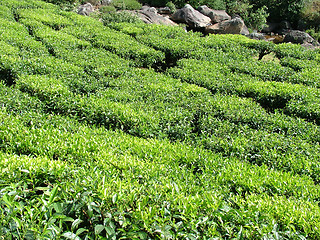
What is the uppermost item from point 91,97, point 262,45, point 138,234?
point 262,45

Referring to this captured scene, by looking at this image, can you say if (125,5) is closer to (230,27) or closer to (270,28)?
(230,27)

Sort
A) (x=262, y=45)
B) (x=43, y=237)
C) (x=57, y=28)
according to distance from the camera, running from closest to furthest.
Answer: (x=43, y=237) < (x=262, y=45) < (x=57, y=28)

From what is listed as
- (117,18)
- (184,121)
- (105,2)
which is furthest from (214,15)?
(184,121)

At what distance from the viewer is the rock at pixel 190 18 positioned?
21.5m

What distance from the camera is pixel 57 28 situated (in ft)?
45.1

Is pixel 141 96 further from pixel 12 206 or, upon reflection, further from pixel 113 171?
pixel 12 206

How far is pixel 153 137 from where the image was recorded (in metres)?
6.61

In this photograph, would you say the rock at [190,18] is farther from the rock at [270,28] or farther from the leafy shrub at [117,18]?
the rock at [270,28]

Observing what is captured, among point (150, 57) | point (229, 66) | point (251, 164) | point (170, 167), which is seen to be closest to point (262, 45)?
point (229, 66)

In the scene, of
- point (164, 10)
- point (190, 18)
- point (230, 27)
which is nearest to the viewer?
point (230, 27)

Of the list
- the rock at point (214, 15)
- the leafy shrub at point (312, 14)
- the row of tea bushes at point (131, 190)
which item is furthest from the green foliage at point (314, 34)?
the row of tea bushes at point (131, 190)

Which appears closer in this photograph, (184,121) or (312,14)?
(184,121)

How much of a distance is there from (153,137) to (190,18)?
17361mm

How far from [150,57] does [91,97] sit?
4.14m
